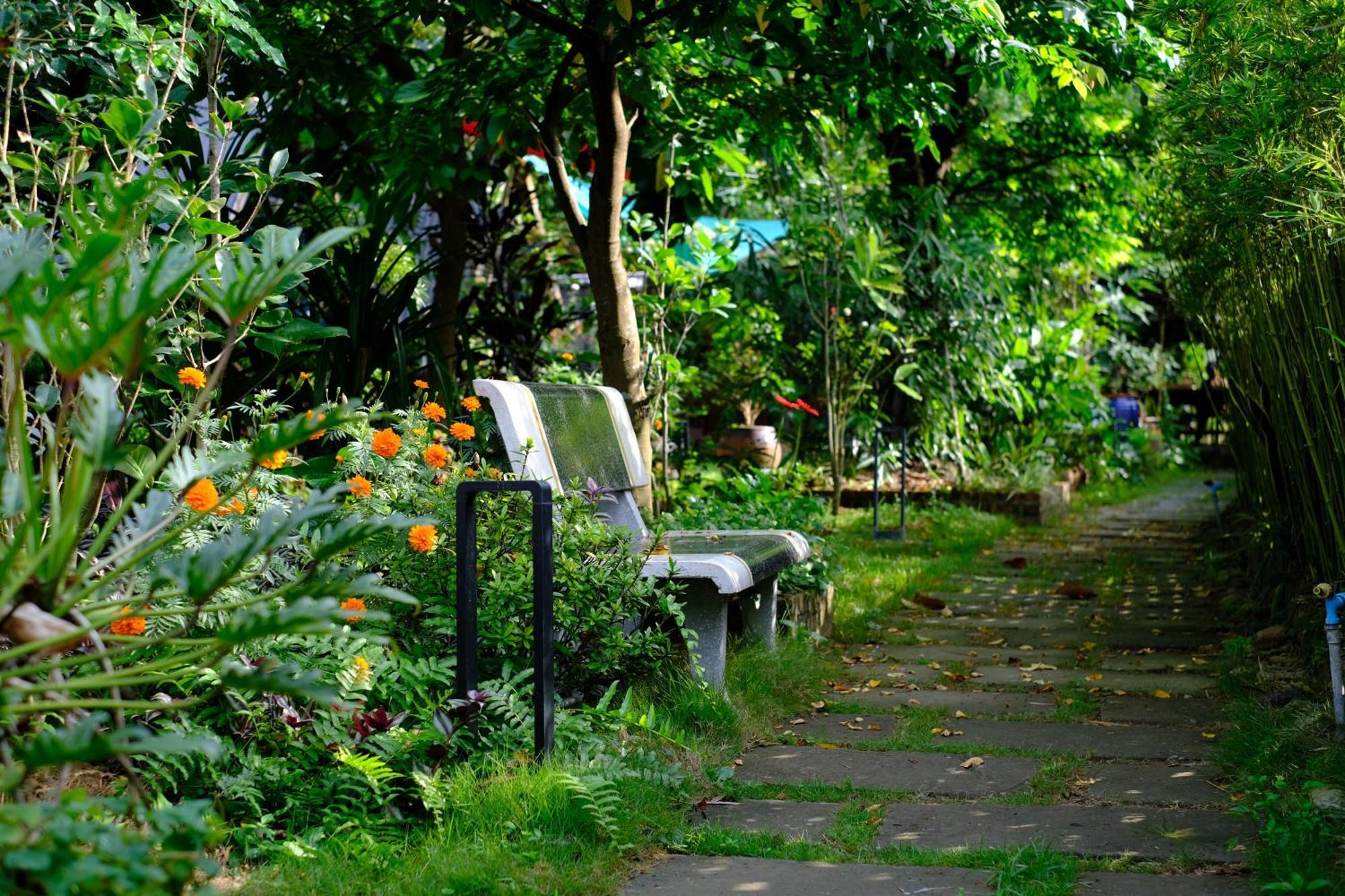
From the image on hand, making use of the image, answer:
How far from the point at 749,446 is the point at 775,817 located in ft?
19.9

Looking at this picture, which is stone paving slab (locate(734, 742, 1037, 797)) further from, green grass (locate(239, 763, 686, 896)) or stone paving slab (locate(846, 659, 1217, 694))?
stone paving slab (locate(846, 659, 1217, 694))

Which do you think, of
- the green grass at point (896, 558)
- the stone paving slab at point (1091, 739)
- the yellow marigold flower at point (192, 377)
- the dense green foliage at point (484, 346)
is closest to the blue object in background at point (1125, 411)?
the dense green foliage at point (484, 346)

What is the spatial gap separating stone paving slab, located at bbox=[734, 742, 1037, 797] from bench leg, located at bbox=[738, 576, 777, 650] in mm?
890

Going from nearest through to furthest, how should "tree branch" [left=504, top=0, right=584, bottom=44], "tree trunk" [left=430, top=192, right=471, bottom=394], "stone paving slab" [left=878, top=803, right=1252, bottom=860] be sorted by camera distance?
"stone paving slab" [left=878, top=803, right=1252, bottom=860], "tree branch" [left=504, top=0, right=584, bottom=44], "tree trunk" [left=430, top=192, right=471, bottom=394]

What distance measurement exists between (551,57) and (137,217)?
3.84m

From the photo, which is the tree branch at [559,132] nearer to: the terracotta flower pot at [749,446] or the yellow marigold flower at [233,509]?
the yellow marigold flower at [233,509]

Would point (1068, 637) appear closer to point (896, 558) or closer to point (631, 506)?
point (896, 558)

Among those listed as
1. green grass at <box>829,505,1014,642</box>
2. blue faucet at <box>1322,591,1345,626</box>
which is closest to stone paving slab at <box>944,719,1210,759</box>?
blue faucet at <box>1322,591,1345,626</box>

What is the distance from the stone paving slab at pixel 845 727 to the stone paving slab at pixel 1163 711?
0.74 meters

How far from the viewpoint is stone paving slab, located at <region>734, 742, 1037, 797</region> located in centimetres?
346

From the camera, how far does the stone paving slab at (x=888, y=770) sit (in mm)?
3463

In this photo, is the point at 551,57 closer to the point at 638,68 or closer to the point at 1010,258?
the point at 638,68

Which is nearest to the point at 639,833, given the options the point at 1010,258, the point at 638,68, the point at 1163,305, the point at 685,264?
the point at 638,68

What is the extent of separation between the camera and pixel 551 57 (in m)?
5.87
